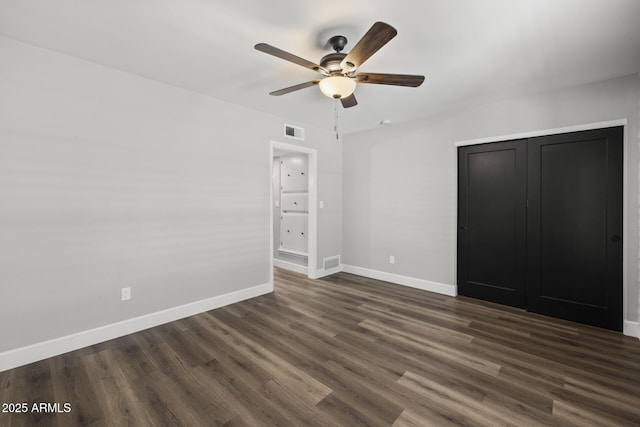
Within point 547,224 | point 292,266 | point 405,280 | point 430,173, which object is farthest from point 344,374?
point 292,266

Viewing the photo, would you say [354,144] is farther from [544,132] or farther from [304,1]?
[304,1]

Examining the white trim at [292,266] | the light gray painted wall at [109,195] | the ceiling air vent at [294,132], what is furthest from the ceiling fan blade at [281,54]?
the white trim at [292,266]

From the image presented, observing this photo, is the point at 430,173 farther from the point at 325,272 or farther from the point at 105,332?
the point at 105,332

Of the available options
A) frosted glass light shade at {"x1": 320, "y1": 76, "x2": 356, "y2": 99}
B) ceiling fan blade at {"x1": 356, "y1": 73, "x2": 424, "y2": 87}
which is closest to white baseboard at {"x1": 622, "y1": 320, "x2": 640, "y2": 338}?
ceiling fan blade at {"x1": 356, "y1": 73, "x2": 424, "y2": 87}

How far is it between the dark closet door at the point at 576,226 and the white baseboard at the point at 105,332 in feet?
12.0

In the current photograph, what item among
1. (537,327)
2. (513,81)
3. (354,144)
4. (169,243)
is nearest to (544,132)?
(513,81)

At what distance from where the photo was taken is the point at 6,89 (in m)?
Answer: 2.21

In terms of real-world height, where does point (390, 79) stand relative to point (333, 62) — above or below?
below

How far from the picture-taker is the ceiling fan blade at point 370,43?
1.65 metres

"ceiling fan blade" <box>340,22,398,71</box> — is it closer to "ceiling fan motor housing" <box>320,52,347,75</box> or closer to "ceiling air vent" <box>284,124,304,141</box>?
"ceiling fan motor housing" <box>320,52,347,75</box>

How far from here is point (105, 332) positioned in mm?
2676

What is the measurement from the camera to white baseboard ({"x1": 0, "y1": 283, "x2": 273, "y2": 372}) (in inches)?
89.0

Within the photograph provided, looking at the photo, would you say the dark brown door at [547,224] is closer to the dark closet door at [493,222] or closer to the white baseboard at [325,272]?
the dark closet door at [493,222]

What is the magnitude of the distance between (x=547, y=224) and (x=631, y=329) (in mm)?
1203
